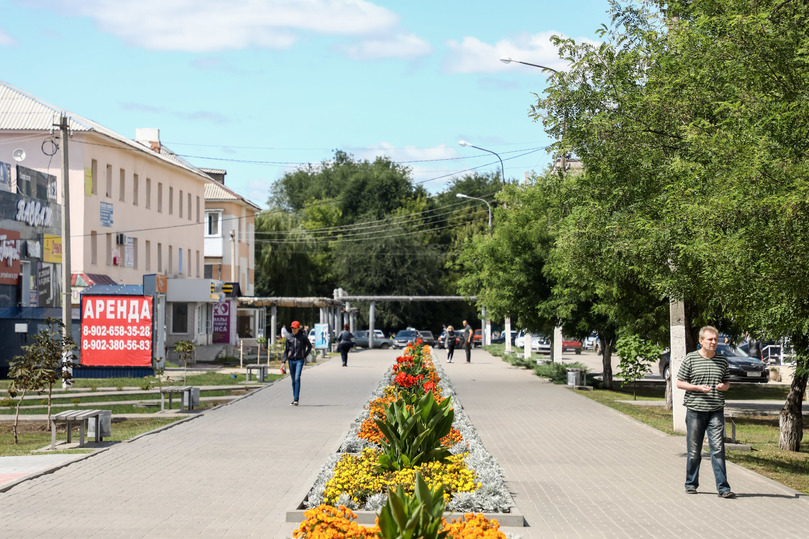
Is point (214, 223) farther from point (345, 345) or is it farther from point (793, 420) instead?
point (793, 420)

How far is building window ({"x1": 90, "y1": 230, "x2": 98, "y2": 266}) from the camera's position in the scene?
3931 cm

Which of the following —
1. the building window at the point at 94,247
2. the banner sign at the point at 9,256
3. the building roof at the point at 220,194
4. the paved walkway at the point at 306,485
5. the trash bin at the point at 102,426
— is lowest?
Answer: the paved walkway at the point at 306,485

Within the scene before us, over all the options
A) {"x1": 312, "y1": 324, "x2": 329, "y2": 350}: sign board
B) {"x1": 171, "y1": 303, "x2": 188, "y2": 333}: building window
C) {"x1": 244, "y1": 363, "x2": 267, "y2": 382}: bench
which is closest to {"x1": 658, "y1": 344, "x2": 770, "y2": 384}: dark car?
{"x1": 244, "y1": 363, "x2": 267, "y2": 382}: bench

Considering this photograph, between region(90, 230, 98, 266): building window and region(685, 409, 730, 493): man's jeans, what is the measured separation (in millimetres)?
32993

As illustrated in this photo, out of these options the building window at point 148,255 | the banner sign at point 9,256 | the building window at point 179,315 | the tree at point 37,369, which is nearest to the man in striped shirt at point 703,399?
the tree at point 37,369

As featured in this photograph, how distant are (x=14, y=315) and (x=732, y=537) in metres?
24.2

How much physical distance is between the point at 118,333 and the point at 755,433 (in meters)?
14.8

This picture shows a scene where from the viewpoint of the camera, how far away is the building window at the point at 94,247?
39312 mm

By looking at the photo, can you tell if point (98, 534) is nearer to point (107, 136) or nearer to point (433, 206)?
point (107, 136)

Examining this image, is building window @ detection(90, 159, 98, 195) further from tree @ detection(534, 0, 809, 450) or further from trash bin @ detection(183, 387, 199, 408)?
tree @ detection(534, 0, 809, 450)

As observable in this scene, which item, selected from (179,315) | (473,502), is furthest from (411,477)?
(179,315)

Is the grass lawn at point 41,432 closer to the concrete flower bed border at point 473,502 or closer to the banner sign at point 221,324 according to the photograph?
the concrete flower bed border at point 473,502

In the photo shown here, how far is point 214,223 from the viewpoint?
64.2 meters

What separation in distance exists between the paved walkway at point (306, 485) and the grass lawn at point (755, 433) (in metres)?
0.65
